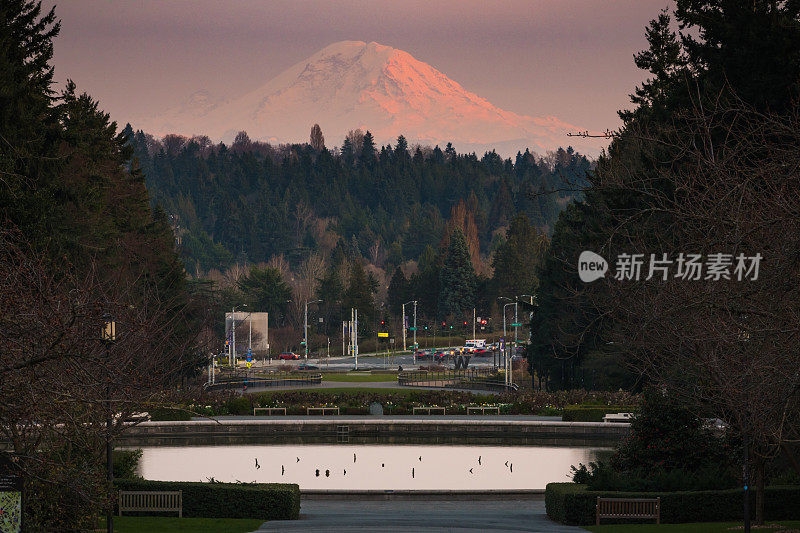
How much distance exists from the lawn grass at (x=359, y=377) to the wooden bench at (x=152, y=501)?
67.3 meters

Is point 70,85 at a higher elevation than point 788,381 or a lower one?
higher

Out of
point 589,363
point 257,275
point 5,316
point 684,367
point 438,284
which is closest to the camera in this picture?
point 5,316

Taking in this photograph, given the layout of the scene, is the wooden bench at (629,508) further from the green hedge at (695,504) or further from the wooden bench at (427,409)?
the wooden bench at (427,409)

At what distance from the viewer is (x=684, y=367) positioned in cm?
3116

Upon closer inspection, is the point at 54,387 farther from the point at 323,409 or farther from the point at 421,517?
the point at 323,409

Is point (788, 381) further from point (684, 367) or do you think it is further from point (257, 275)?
point (257, 275)

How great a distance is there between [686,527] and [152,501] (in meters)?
13.9

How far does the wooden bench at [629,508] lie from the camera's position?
2848cm

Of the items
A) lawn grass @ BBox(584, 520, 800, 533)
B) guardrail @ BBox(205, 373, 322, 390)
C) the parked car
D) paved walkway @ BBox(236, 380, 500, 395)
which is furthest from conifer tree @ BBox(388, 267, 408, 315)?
lawn grass @ BBox(584, 520, 800, 533)

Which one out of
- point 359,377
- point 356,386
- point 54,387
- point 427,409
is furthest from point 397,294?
point 54,387

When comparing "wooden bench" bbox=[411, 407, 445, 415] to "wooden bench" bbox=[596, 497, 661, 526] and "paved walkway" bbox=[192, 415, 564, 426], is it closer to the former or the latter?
"paved walkway" bbox=[192, 415, 564, 426]

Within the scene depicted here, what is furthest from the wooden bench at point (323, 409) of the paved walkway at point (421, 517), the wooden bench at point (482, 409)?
the paved walkway at point (421, 517)

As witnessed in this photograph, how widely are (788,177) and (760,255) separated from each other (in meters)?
1.52

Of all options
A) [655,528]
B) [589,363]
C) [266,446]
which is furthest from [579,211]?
[655,528]
